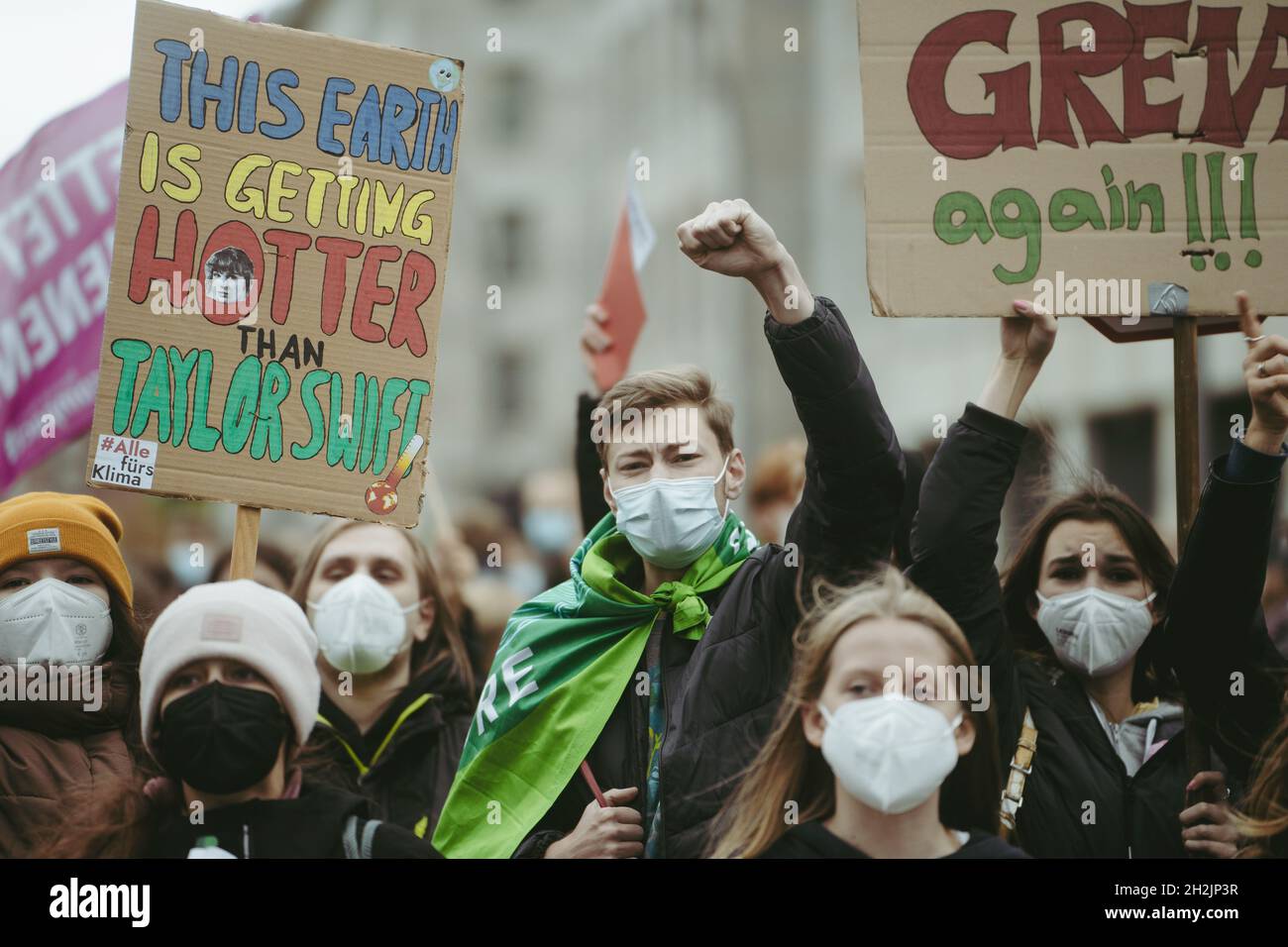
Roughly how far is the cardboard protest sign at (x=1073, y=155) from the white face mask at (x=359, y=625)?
167 cm

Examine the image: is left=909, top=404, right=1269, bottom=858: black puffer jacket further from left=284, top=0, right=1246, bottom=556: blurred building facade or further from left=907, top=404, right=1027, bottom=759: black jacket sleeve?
left=284, top=0, right=1246, bottom=556: blurred building facade

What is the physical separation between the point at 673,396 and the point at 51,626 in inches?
62.0

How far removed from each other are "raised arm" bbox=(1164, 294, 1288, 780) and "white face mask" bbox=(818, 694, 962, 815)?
678mm

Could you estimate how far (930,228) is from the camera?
12.1 ft

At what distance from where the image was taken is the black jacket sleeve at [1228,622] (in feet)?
11.1

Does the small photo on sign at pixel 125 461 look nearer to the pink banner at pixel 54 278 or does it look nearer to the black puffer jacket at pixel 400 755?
the black puffer jacket at pixel 400 755

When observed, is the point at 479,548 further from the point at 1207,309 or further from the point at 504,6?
the point at 504,6

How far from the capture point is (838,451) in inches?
126

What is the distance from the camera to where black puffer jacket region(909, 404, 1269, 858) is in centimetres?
331

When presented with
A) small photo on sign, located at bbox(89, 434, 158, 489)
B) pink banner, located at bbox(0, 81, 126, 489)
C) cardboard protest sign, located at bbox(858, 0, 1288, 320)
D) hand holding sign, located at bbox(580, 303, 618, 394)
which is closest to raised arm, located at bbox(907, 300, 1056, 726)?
cardboard protest sign, located at bbox(858, 0, 1288, 320)

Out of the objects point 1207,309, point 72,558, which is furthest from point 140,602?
point 1207,309

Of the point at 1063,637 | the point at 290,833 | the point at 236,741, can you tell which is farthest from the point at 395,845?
the point at 1063,637

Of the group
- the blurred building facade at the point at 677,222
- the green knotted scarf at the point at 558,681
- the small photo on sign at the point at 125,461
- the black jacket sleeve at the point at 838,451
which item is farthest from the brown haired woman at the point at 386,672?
the blurred building facade at the point at 677,222

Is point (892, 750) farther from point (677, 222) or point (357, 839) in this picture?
point (677, 222)
